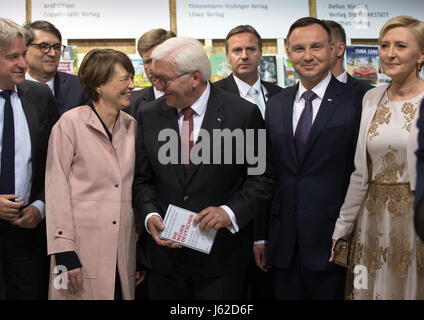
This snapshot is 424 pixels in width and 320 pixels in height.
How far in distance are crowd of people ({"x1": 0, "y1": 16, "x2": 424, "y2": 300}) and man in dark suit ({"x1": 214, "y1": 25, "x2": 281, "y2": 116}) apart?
110cm

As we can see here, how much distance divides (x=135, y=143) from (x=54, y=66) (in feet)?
4.06

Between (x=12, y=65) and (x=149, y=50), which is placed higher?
(x=149, y=50)

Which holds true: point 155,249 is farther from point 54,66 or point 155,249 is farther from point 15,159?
point 54,66

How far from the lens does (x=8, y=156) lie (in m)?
2.55

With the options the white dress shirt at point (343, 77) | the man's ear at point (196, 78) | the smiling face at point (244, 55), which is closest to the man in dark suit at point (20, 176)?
the man's ear at point (196, 78)

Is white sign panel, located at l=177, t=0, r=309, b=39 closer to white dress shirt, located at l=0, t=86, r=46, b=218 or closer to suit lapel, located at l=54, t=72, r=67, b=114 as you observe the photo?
suit lapel, located at l=54, t=72, r=67, b=114

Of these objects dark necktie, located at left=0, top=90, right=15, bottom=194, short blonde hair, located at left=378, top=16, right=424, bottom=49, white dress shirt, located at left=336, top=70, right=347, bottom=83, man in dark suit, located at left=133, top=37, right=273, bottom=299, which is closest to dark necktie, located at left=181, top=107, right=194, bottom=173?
man in dark suit, located at left=133, top=37, right=273, bottom=299

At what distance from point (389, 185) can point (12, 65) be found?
2.02 m

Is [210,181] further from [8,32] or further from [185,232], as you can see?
[8,32]

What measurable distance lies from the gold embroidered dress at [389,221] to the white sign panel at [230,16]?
118 inches

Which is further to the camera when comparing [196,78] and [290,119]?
[290,119]

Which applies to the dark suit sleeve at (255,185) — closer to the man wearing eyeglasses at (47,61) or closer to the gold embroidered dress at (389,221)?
the gold embroidered dress at (389,221)

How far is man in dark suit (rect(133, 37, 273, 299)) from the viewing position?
240 centimetres

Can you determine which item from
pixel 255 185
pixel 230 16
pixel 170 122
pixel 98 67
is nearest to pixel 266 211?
pixel 255 185
